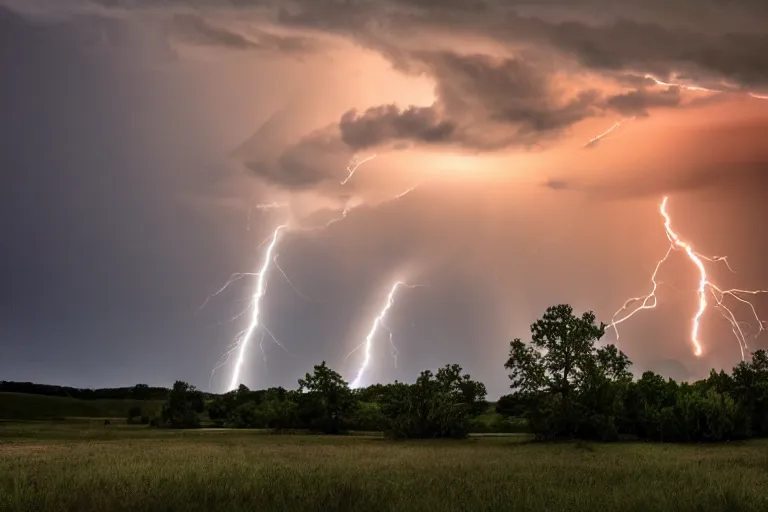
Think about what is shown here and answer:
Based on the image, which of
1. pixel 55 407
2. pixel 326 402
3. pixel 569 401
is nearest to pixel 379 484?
pixel 569 401

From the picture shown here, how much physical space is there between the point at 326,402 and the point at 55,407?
225 ft

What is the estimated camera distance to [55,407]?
116m

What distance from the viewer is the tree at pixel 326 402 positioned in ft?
219

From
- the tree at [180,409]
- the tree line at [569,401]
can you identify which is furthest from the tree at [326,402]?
the tree at [180,409]

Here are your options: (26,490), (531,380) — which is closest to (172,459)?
(26,490)

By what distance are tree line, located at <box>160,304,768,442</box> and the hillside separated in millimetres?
44189

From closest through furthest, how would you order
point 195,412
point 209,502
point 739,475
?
point 209,502, point 739,475, point 195,412

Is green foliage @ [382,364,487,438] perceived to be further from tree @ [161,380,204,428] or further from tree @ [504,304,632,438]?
tree @ [161,380,204,428]

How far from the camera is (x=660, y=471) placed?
950 inches

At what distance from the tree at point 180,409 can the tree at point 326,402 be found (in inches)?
648

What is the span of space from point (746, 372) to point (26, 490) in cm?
5463

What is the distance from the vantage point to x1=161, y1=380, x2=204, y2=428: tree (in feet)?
255

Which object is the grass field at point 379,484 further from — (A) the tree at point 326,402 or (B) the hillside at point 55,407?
(B) the hillside at point 55,407

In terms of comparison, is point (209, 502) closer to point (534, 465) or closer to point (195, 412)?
point (534, 465)
